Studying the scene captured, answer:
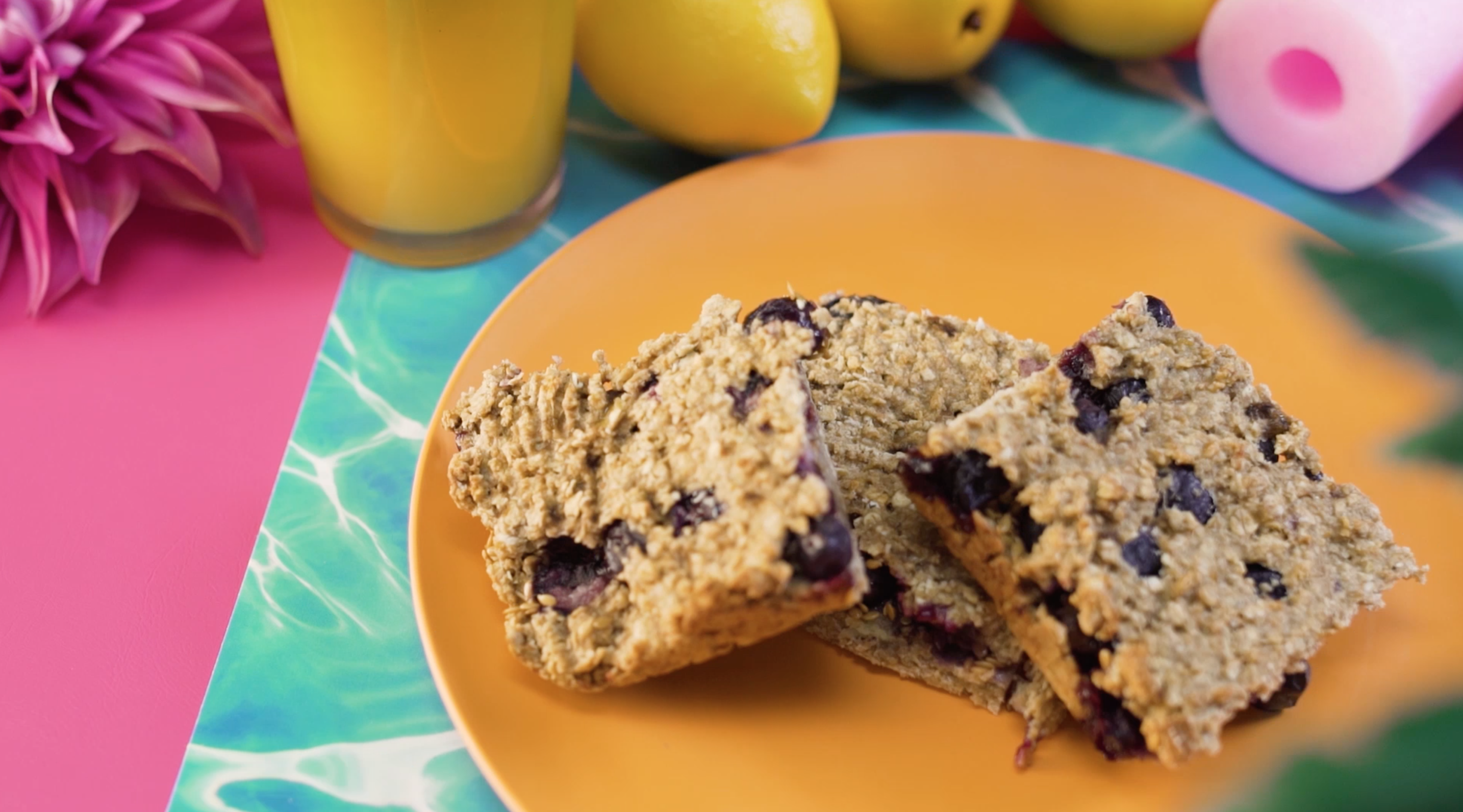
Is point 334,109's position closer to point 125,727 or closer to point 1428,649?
point 125,727

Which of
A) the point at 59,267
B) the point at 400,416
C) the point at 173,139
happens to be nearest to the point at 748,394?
the point at 400,416

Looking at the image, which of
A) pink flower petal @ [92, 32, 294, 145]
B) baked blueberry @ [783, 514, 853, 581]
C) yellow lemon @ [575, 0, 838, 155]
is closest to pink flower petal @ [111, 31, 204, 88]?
pink flower petal @ [92, 32, 294, 145]

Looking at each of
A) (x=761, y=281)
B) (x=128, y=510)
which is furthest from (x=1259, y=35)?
(x=128, y=510)

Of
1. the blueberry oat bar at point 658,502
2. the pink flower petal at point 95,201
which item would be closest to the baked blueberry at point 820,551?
the blueberry oat bar at point 658,502

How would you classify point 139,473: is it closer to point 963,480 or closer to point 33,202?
point 33,202

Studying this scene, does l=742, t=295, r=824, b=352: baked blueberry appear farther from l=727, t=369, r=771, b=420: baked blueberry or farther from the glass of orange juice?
the glass of orange juice
